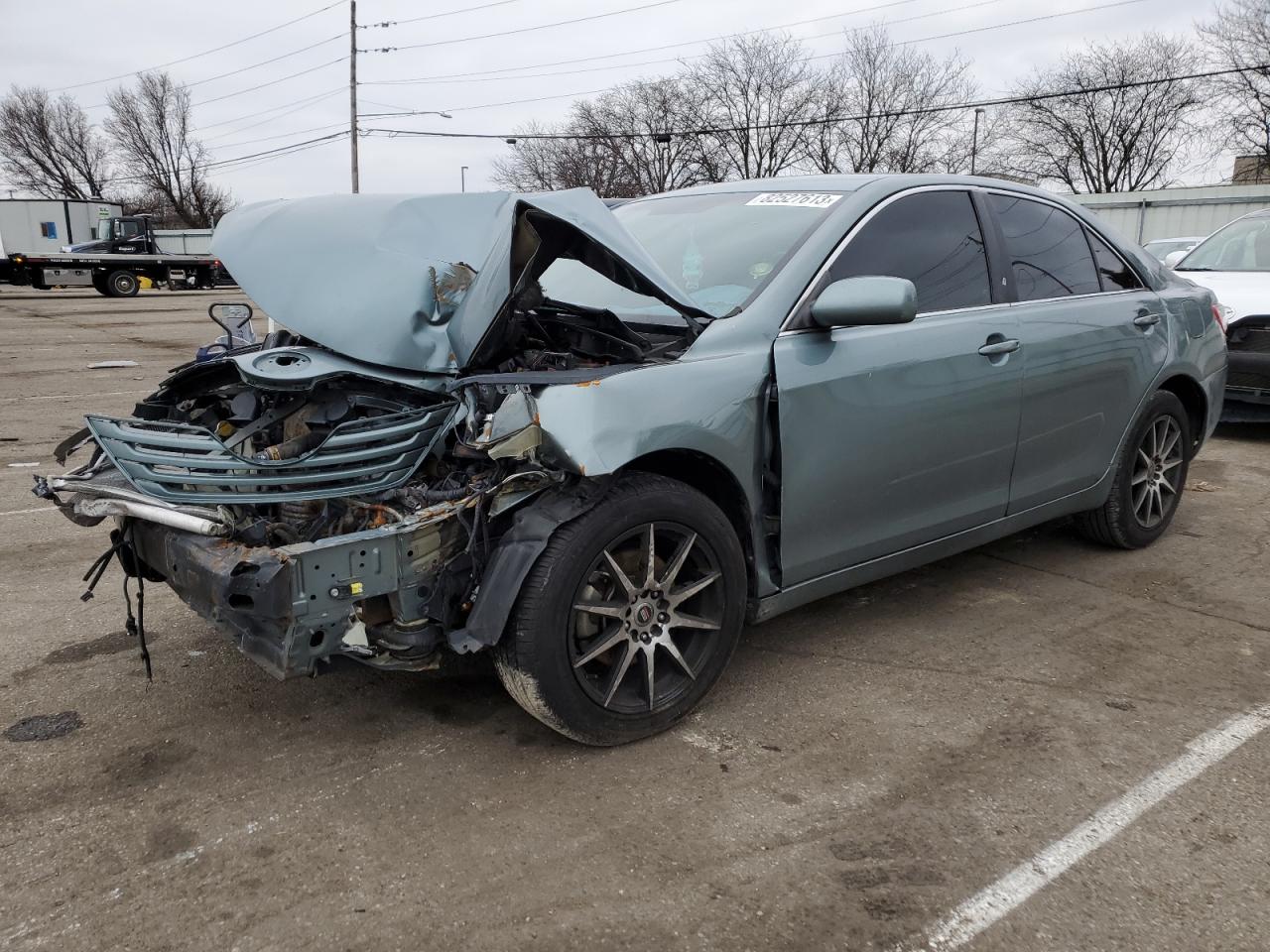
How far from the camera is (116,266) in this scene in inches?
1230

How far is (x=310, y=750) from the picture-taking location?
3.04m

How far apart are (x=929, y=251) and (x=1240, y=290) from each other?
5707 millimetres

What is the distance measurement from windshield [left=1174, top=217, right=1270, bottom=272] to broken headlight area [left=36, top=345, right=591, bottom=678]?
26.6 ft

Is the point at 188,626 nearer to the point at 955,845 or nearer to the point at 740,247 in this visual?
the point at 740,247

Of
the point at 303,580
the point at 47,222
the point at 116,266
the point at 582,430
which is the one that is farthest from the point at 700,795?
the point at 47,222

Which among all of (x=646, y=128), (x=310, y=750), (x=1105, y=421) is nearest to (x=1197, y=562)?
(x=1105, y=421)

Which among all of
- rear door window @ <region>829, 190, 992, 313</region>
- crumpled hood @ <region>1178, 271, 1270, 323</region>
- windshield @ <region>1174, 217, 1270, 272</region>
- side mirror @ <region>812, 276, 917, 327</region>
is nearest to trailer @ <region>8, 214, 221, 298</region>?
windshield @ <region>1174, 217, 1270, 272</region>

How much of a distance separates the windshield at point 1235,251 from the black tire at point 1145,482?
443 centimetres

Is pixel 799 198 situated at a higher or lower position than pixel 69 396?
higher

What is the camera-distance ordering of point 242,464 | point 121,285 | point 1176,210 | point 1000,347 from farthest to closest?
point 121,285, point 1176,210, point 1000,347, point 242,464

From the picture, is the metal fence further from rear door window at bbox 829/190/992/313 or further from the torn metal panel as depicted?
the torn metal panel

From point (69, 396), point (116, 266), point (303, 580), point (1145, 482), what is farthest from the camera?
point (116, 266)

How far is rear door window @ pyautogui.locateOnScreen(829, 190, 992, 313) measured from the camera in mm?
3496

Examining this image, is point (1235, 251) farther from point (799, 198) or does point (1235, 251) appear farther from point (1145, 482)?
point (799, 198)
